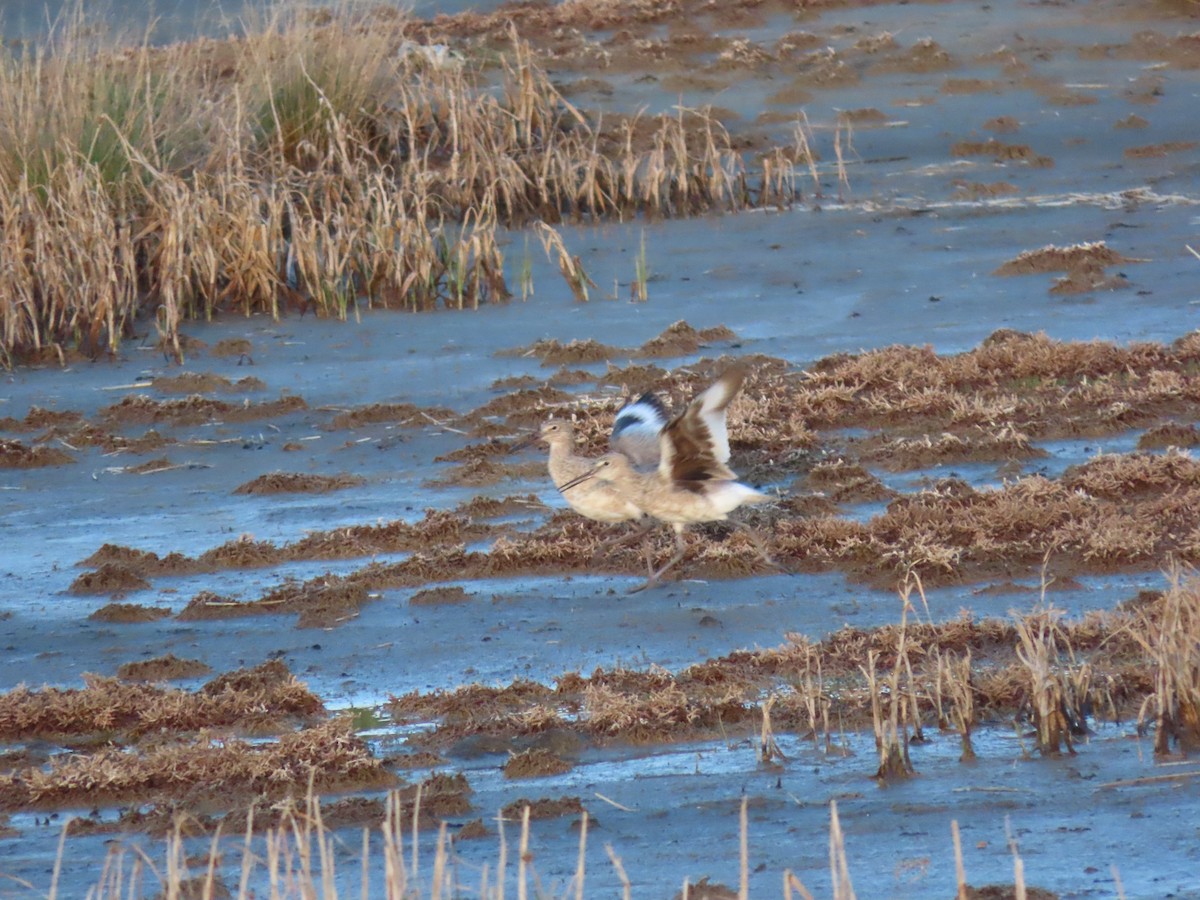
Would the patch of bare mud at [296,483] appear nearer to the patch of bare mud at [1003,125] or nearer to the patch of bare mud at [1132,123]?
the patch of bare mud at [1003,125]

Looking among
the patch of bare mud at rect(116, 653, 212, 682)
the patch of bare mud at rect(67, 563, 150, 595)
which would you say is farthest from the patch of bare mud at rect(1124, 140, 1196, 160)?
the patch of bare mud at rect(116, 653, 212, 682)

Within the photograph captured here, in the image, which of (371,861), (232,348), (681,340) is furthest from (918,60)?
(371,861)

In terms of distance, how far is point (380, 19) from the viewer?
48.9ft

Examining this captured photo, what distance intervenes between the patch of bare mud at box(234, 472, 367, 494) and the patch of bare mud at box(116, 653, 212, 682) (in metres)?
2.25

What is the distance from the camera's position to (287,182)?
39.6 ft

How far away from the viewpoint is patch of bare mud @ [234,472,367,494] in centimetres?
848

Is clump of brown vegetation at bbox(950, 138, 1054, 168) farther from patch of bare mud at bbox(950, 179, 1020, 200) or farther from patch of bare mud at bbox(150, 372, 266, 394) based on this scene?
patch of bare mud at bbox(150, 372, 266, 394)

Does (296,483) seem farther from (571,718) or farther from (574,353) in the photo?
(571,718)

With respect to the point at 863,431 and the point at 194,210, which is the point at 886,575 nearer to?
the point at 863,431

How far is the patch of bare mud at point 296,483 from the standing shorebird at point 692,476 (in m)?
1.95

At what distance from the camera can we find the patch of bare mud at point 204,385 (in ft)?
33.6

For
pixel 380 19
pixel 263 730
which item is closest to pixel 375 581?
pixel 263 730

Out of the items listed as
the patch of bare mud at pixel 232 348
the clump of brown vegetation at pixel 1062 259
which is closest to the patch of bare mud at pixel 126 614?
the patch of bare mud at pixel 232 348

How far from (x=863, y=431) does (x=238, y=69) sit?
6.81 metres
